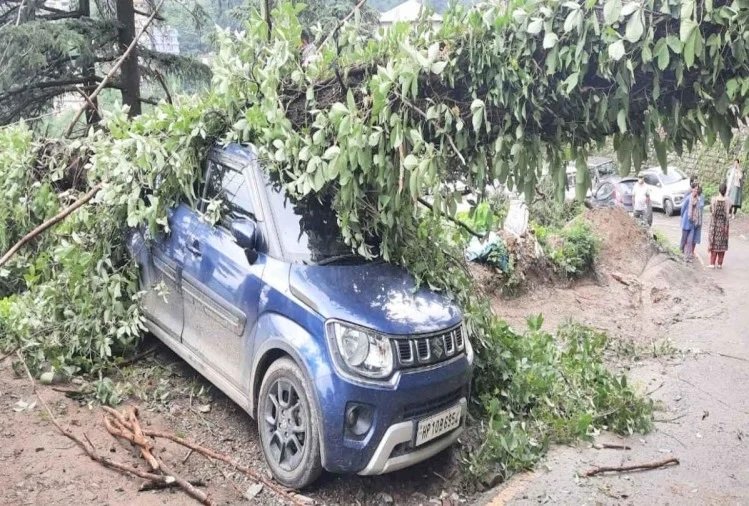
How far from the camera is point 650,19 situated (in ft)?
8.61

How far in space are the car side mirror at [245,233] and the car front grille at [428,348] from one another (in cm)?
121

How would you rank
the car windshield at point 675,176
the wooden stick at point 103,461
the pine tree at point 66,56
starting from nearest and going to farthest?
the wooden stick at point 103,461 < the pine tree at point 66,56 < the car windshield at point 675,176

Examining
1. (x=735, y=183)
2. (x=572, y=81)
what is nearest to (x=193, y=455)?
(x=572, y=81)

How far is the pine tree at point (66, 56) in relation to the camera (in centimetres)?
1159

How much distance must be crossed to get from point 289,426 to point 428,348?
1.00 meters

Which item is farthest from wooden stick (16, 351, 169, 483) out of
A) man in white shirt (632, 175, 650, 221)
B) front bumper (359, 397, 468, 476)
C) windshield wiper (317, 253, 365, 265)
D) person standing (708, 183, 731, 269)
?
man in white shirt (632, 175, 650, 221)

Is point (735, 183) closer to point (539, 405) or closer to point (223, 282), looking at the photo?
point (539, 405)

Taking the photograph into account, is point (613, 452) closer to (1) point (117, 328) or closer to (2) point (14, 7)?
(1) point (117, 328)

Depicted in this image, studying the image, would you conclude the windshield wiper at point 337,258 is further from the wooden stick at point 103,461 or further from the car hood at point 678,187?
the car hood at point 678,187

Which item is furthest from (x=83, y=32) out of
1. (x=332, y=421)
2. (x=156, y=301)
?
(x=332, y=421)

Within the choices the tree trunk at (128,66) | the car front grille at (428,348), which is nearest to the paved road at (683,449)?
the car front grille at (428,348)

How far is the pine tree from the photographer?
1159cm

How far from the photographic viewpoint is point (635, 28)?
2.57 metres

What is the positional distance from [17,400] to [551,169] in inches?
160
